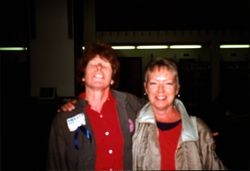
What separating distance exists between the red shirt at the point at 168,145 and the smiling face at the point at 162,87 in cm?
15

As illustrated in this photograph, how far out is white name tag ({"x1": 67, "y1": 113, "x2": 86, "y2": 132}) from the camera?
2.02m

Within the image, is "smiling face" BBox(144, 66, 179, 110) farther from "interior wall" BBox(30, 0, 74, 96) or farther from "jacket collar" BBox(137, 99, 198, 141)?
"interior wall" BBox(30, 0, 74, 96)

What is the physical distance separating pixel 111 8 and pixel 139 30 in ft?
3.14

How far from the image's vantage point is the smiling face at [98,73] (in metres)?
2.08

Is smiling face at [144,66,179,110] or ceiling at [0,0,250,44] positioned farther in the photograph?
ceiling at [0,0,250,44]

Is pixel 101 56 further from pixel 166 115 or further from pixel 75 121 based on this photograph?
pixel 166 115

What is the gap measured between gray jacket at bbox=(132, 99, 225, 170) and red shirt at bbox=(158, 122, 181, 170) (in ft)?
0.07

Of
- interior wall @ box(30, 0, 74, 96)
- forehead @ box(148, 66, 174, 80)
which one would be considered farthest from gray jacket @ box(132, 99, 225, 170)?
interior wall @ box(30, 0, 74, 96)

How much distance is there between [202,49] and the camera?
31.5ft

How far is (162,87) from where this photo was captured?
192 centimetres

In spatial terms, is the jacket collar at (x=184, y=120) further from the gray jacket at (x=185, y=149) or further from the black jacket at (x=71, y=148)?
the black jacket at (x=71, y=148)

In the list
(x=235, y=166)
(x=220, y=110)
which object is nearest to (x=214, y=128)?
(x=220, y=110)

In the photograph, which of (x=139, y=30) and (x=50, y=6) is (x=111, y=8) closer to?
(x=139, y=30)

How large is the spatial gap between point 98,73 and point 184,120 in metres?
0.60
